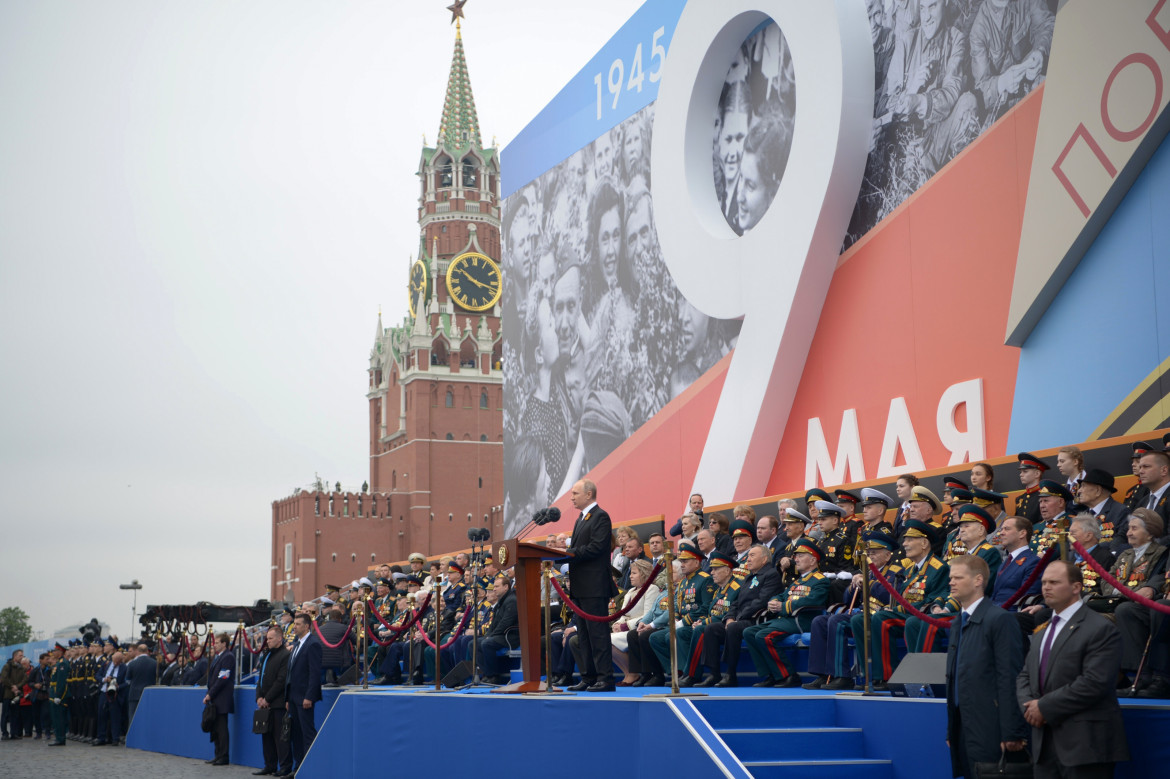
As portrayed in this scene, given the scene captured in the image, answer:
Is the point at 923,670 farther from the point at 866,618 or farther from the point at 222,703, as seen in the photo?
Answer: the point at 222,703

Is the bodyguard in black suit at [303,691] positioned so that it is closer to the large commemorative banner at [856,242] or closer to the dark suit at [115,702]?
the large commemorative banner at [856,242]

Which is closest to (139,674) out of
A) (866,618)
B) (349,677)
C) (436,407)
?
(349,677)

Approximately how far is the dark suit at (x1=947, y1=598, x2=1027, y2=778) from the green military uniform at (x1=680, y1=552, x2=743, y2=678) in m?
3.75

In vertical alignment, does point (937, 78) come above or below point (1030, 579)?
above

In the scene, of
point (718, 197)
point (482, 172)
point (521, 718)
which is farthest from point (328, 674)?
point (482, 172)

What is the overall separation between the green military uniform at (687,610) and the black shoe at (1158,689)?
3.96m

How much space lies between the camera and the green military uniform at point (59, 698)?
763 inches

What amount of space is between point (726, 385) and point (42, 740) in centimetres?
1453

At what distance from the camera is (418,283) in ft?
243

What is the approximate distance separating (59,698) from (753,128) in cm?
1503

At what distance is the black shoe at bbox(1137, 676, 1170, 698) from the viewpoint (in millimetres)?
5852

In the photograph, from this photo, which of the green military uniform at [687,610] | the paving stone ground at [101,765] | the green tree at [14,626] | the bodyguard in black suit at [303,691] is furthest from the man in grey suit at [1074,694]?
the green tree at [14,626]

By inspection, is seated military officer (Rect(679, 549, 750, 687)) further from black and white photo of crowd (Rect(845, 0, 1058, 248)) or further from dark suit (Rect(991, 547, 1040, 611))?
black and white photo of crowd (Rect(845, 0, 1058, 248))

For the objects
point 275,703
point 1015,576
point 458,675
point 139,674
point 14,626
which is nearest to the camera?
point 1015,576
